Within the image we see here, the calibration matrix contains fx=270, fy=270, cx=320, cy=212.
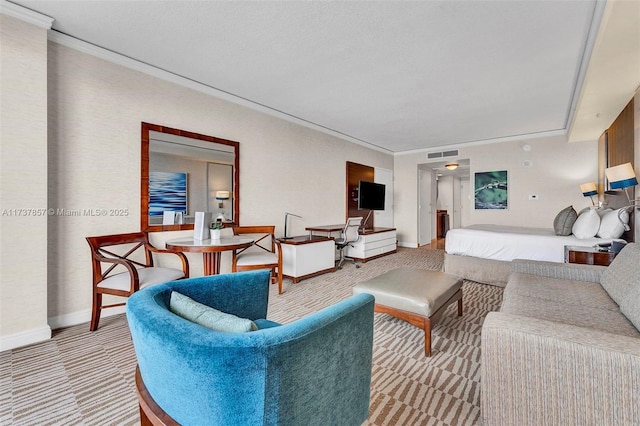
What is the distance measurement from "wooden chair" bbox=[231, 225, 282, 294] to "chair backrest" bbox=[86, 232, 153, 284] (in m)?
→ 0.95

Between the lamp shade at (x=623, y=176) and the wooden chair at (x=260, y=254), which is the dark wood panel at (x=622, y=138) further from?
the wooden chair at (x=260, y=254)

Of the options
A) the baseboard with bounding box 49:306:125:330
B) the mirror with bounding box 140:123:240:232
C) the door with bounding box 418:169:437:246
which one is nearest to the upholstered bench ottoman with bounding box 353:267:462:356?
the mirror with bounding box 140:123:240:232

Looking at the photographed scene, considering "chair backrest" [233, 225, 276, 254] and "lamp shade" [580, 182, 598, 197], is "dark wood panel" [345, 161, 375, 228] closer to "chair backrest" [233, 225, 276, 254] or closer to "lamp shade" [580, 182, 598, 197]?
"chair backrest" [233, 225, 276, 254]

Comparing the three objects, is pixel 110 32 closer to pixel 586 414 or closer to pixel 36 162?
pixel 36 162

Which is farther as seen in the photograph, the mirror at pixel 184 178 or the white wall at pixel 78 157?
the mirror at pixel 184 178

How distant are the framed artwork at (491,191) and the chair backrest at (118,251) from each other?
21.7 feet

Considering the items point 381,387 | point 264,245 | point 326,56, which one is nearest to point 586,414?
point 381,387

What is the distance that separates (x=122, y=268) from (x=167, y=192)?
0.94 m

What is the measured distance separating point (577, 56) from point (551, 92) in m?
1.01

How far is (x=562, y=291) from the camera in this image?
1.94 metres

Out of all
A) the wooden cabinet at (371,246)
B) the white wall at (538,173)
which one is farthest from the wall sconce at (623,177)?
the wooden cabinet at (371,246)

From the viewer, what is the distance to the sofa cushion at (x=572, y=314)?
1395 mm

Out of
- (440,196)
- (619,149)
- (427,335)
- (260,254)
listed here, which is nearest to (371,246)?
(260,254)

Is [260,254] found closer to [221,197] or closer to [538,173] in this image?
[221,197]
